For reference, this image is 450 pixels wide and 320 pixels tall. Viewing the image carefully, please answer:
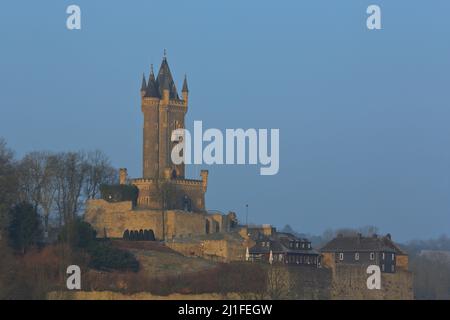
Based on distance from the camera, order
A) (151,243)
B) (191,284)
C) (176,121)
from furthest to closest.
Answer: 1. (176,121)
2. (151,243)
3. (191,284)

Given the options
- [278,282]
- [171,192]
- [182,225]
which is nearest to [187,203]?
[171,192]

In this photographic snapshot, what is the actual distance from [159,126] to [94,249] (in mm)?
18936

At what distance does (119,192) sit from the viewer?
133125 millimetres

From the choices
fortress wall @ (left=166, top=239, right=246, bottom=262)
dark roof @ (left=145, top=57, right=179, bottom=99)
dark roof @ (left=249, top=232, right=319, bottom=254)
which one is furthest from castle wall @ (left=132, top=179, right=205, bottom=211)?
dark roof @ (left=249, top=232, right=319, bottom=254)

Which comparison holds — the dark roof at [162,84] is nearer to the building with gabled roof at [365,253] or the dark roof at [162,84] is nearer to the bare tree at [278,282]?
the building with gabled roof at [365,253]

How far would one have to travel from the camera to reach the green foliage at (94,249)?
11919 centimetres

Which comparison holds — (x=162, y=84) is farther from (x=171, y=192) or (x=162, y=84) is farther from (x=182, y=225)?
(x=182, y=225)

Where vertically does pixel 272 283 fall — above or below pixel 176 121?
below

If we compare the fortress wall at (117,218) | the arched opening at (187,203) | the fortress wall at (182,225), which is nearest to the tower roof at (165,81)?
the arched opening at (187,203)
